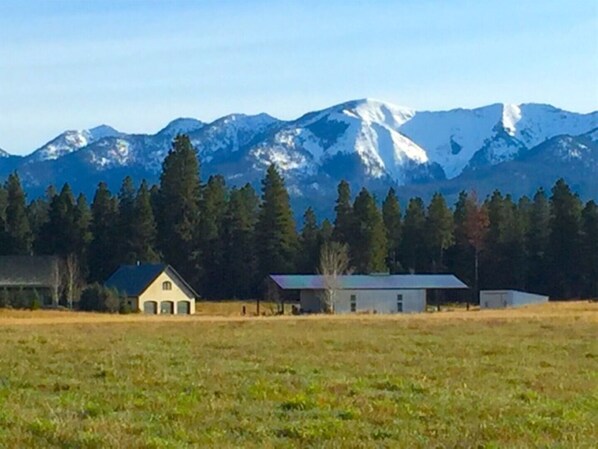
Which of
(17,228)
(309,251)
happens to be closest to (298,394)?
(309,251)

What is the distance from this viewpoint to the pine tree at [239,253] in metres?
112

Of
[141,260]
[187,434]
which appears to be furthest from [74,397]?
[141,260]

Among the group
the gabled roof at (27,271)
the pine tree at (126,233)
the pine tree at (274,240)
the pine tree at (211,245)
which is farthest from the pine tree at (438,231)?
the gabled roof at (27,271)

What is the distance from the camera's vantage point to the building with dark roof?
103 meters

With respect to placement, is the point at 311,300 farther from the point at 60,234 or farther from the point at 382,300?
the point at 60,234

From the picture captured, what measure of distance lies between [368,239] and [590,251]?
849 inches

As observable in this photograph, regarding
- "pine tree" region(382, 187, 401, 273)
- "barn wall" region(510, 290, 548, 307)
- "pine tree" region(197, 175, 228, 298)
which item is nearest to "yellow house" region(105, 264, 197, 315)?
"pine tree" region(197, 175, 228, 298)

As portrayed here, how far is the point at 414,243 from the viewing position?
11900 cm

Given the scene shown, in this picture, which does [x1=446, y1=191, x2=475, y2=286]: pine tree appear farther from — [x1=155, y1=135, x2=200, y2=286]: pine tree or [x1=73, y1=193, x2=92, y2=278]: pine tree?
[x1=73, y1=193, x2=92, y2=278]: pine tree

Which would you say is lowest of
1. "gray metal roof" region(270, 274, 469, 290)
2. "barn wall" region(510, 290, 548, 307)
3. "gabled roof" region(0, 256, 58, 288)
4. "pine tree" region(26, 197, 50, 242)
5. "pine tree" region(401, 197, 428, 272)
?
"barn wall" region(510, 290, 548, 307)

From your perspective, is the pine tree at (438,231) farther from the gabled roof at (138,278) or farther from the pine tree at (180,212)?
the gabled roof at (138,278)

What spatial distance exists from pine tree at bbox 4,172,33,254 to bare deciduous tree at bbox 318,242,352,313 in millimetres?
31455

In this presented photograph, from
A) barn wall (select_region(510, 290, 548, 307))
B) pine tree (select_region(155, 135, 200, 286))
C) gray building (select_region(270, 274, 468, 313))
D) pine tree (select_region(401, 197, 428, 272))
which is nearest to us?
barn wall (select_region(510, 290, 548, 307))

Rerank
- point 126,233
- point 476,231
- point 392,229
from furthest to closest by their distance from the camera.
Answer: point 392,229, point 476,231, point 126,233
